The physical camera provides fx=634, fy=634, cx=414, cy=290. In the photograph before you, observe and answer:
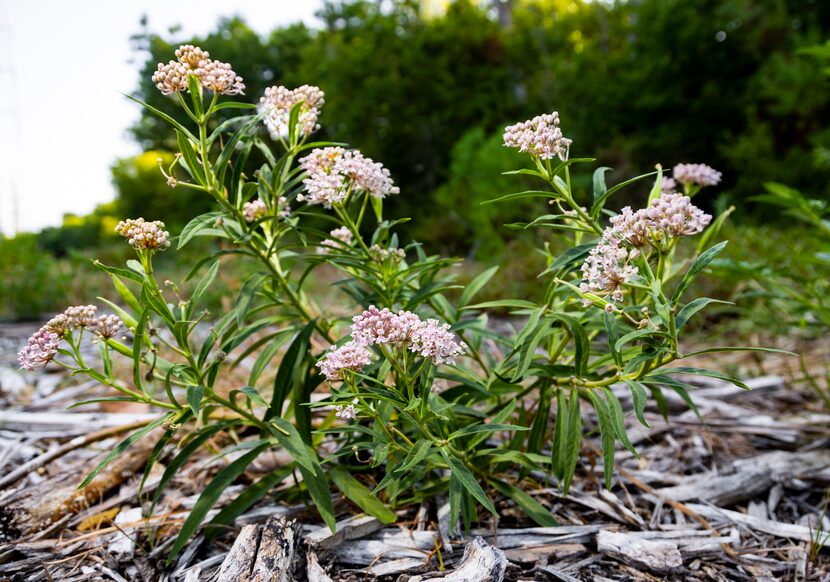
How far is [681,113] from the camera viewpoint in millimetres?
9398

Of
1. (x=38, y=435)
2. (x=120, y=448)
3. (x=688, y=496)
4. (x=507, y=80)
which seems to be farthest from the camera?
(x=507, y=80)

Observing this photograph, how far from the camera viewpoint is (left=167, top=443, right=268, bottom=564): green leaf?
4.93 ft

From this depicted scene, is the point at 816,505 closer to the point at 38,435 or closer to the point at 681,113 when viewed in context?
the point at 38,435

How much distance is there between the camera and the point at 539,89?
37.6 ft

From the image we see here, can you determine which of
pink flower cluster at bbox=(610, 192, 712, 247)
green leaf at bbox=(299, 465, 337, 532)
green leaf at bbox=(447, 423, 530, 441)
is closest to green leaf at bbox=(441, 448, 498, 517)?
green leaf at bbox=(447, 423, 530, 441)

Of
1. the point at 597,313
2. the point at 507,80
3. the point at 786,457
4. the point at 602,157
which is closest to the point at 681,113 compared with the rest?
the point at 602,157

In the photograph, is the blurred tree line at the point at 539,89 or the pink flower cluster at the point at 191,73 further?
the blurred tree line at the point at 539,89

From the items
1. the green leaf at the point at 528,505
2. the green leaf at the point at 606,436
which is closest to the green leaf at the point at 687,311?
the green leaf at the point at 606,436

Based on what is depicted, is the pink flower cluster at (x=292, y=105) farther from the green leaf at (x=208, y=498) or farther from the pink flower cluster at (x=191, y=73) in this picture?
the green leaf at (x=208, y=498)

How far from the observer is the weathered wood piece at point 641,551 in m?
1.52

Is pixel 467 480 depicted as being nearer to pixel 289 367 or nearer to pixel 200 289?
pixel 289 367

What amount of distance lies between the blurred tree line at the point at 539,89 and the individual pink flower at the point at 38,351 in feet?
18.7

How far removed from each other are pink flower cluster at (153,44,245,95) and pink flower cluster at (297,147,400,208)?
9.4 inches

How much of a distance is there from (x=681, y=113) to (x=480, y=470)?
9.13 metres
